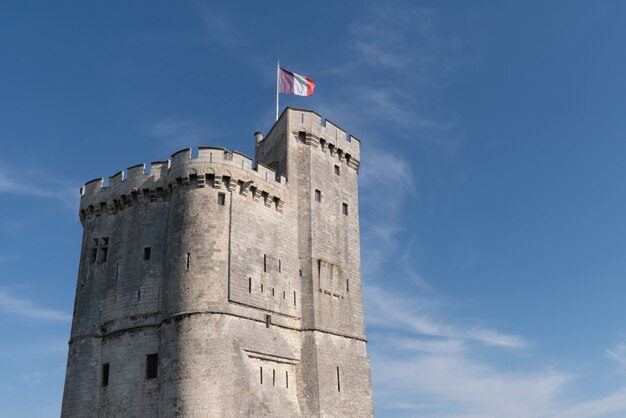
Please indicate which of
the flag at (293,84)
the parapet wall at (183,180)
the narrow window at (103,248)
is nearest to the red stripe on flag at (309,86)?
the flag at (293,84)

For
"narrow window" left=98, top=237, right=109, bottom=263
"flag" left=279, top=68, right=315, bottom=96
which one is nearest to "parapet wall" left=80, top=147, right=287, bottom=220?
"narrow window" left=98, top=237, right=109, bottom=263

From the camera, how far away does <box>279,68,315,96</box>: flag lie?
4416cm

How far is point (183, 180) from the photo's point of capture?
3659cm

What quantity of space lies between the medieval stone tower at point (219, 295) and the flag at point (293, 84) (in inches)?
124

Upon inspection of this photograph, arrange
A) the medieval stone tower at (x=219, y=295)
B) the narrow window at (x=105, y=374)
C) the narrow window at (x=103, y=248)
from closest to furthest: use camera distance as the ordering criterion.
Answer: the medieval stone tower at (x=219, y=295)
the narrow window at (x=105, y=374)
the narrow window at (x=103, y=248)

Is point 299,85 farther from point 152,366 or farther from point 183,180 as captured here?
point 152,366

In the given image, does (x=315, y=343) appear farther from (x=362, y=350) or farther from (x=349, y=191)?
(x=349, y=191)

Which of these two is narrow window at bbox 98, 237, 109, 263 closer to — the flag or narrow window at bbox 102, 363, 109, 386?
narrow window at bbox 102, 363, 109, 386

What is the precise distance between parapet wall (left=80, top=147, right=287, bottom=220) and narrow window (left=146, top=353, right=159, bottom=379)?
9.16 m

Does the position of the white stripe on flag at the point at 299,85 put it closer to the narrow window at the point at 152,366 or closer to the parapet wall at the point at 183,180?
the parapet wall at the point at 183,180

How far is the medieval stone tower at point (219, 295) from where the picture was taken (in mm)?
32938

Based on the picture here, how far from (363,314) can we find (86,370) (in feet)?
53.6

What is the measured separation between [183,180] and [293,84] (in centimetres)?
1183

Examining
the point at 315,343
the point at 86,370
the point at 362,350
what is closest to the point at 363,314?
the point at 362,350
